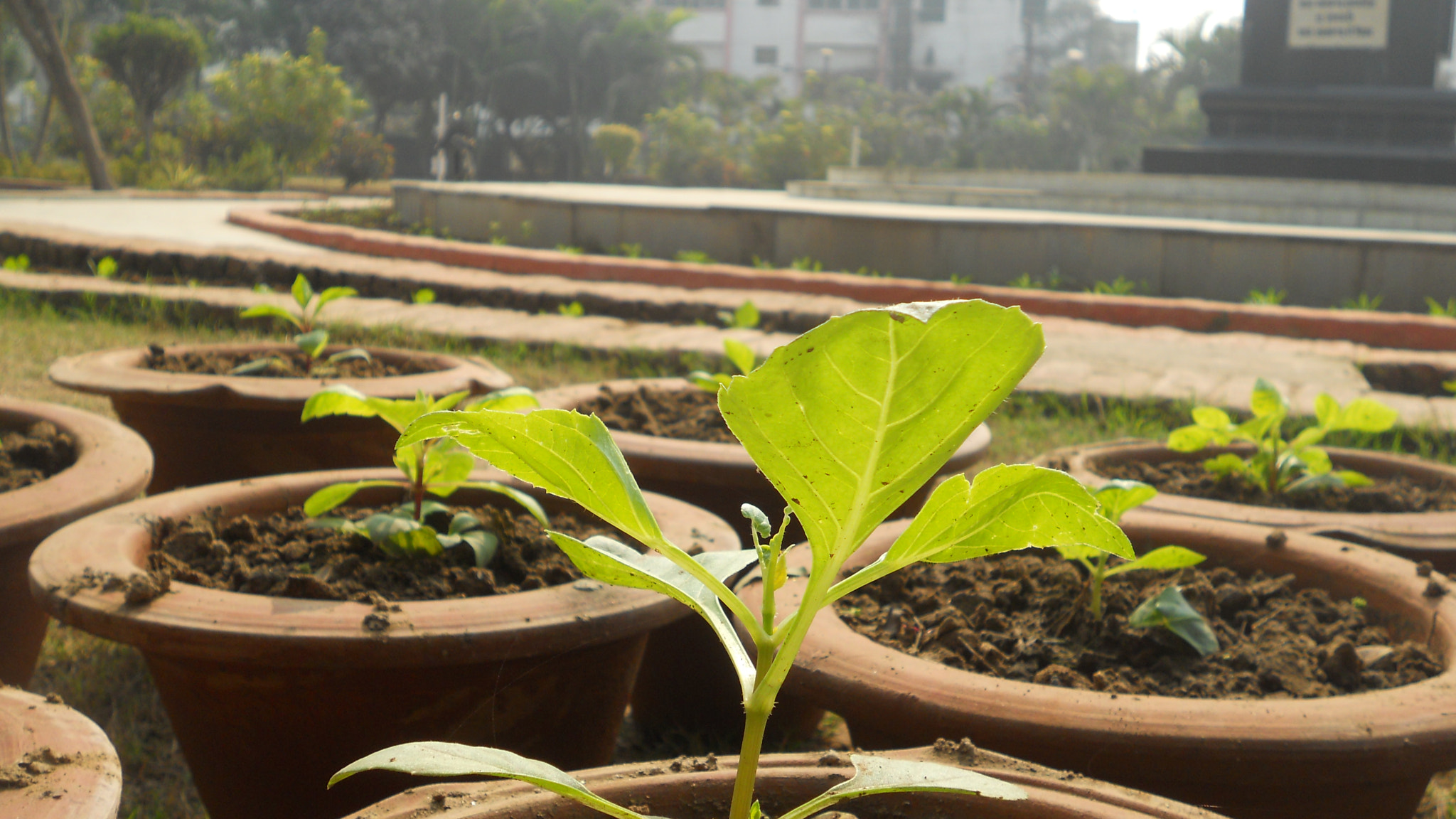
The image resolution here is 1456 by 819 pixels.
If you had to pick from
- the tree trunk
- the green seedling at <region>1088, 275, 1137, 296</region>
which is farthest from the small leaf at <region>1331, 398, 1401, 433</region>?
the tree trunk

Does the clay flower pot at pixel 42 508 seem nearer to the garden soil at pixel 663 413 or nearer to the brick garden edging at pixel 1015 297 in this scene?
the garden soil at pixel 663 413

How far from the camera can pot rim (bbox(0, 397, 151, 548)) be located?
4.40ft

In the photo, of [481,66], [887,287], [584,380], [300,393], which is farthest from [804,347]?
[481,66]

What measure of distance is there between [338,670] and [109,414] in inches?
90.5

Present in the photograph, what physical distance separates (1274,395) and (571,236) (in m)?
6.55

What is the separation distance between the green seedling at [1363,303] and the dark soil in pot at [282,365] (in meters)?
5.08

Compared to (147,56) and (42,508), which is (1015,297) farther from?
(147,56)

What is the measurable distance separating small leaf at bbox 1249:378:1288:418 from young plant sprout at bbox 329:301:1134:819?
122 cm

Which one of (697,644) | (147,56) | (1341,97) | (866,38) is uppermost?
(866,38)

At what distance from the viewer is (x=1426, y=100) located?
1181cm

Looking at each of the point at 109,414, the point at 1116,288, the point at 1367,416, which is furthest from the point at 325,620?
the point at 1116,288

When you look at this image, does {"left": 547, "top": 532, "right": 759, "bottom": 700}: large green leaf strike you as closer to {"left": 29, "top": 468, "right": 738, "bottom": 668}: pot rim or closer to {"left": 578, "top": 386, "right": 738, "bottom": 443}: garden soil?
{"left": 29, "top": 468, "right": 738, "bottom": 668}: pot rim

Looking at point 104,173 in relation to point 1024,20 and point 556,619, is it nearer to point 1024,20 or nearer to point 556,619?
point 556,619

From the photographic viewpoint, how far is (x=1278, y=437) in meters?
1.68
